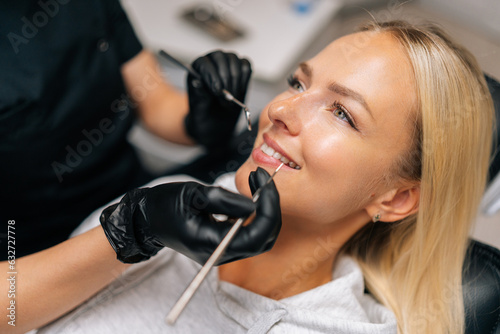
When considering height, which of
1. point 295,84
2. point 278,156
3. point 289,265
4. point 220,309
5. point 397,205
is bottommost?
point 220,309

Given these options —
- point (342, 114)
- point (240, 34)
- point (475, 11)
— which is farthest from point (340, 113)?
point (475, 11)

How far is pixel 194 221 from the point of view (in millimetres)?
732

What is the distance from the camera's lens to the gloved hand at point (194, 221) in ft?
2.38

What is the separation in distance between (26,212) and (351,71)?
928 mm

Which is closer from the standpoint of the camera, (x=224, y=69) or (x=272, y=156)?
(x=272, y=156)

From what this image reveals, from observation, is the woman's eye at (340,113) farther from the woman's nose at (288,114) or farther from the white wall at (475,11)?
the white wall at (475,11)

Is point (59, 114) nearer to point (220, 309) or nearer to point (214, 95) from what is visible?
point (214, 95)

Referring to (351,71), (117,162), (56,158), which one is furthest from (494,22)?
(56,158)

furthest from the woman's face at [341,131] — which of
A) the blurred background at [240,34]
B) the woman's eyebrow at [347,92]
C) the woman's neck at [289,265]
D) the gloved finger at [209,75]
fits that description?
the blurred background at [240,34]

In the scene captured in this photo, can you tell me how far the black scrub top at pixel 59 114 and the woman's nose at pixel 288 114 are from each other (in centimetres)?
56

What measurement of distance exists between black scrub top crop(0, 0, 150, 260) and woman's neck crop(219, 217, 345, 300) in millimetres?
532

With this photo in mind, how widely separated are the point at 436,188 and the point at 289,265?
378 millimetres

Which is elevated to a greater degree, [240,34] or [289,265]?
[240,34]

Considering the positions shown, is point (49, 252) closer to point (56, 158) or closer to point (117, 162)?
point (56, 158)
